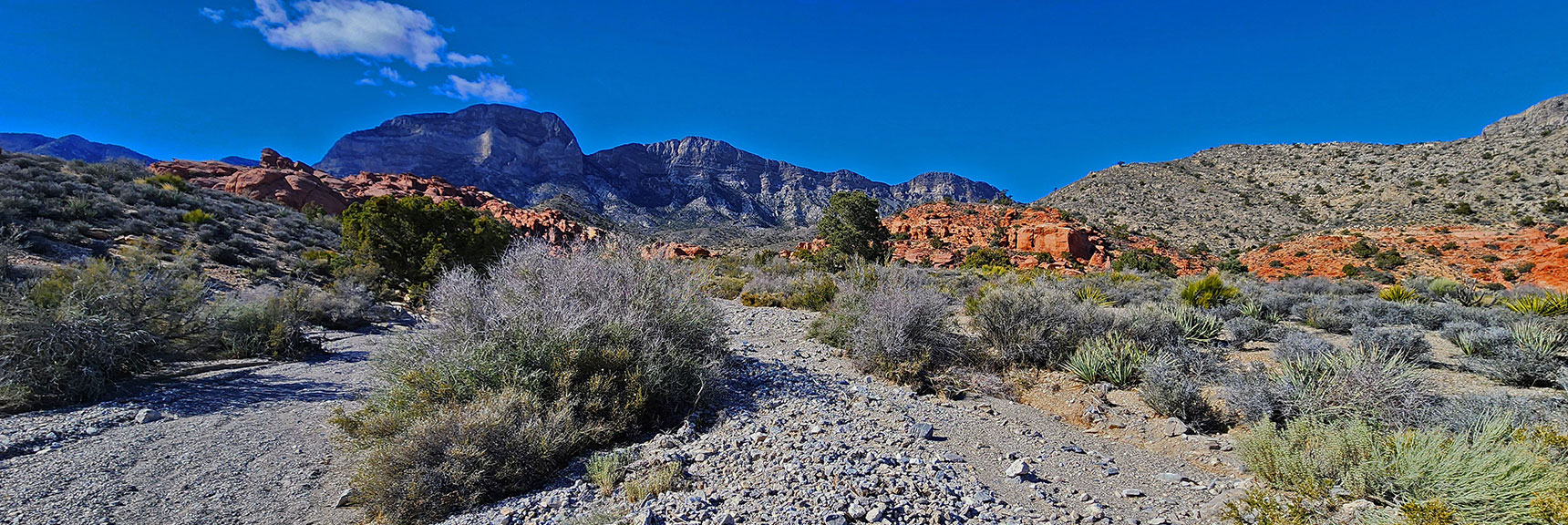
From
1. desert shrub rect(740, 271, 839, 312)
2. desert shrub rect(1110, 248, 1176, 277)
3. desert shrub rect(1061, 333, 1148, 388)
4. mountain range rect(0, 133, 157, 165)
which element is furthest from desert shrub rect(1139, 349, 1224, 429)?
mountain range rect(0, 133, 157, 165)

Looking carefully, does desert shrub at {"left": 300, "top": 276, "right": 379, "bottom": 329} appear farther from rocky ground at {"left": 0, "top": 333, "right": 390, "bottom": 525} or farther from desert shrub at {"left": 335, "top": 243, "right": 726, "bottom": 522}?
desert shrub at {"left": 335, "top": 243, "right": 726, "bottom": 522}

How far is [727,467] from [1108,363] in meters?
4.59

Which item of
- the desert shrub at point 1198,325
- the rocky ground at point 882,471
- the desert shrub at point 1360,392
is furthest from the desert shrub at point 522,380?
the desert shrub at point 1198,325

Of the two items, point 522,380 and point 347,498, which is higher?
point 522,380

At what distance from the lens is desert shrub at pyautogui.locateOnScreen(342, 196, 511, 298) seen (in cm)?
1416

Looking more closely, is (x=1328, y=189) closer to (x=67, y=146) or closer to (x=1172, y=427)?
(x=1172, y=427)

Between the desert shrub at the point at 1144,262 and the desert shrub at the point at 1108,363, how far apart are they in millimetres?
23276

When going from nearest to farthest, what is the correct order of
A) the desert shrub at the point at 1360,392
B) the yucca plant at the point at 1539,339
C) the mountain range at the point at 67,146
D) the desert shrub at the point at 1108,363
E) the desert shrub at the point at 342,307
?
the desert shrub at the point at 1360,392 → the yucca plant at the point at 1539,339 → the desert shrub at the point at 1108,363 → the desert shrub at the point at 342,307 → the mountain range at the point at 67,146

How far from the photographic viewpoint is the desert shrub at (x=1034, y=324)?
6.84 m

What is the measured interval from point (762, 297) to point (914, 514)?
925cm

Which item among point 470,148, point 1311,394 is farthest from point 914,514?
point 470,148

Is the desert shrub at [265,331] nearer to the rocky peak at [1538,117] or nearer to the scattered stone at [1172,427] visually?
the scattered stone at [1172,427]

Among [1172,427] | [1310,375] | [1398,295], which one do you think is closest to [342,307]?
[1172,427]

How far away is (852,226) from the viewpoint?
2222 centimetres
